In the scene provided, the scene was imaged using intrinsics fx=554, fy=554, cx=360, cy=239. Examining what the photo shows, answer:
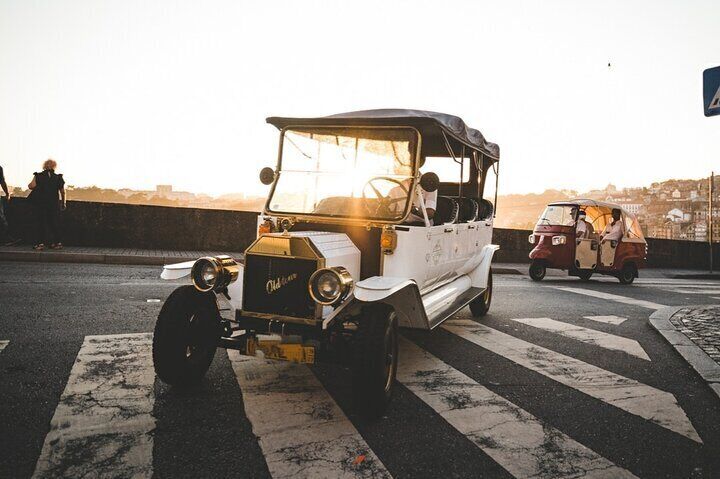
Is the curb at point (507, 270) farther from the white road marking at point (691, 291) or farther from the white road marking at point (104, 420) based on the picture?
the white road marking at point (104, 420)

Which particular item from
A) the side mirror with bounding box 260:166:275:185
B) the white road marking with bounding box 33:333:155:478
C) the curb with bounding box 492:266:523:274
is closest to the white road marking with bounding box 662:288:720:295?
the curb with bounding box 492:266:523:274

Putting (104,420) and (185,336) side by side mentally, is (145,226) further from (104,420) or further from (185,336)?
(104,420)

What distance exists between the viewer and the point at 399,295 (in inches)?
182

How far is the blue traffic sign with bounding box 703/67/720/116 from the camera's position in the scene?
5772 mm

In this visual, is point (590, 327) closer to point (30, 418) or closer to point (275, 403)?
point (275, 403)

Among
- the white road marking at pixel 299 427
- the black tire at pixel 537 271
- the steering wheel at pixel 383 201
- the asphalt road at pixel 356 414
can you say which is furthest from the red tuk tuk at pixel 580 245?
the white road marking at pixel 299 427

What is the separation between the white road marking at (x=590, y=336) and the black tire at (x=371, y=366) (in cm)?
364

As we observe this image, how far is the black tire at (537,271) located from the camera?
1423 centimetres

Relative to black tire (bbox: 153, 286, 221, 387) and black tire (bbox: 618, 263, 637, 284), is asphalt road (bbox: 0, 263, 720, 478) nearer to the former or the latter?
black tire (bbox: 153, 286, 221, 387)

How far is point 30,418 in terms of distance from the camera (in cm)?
352

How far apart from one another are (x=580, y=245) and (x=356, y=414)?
12051mm

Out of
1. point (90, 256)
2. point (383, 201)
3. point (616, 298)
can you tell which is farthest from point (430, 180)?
point (90, 256)

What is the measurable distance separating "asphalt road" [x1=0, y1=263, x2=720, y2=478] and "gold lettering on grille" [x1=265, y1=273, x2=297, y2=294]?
0.81 metres

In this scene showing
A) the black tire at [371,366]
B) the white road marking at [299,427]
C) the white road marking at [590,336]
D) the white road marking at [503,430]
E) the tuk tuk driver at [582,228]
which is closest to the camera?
the white road marking at [299,427]
